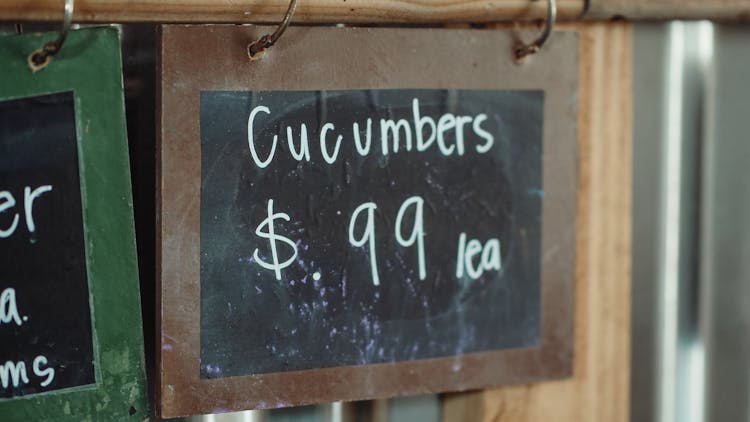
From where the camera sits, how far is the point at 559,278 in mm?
898

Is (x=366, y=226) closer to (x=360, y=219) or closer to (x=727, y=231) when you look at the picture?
(x=360, y=219)

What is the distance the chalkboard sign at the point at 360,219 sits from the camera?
756mm

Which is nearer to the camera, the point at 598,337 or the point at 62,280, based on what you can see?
the point at 62,280

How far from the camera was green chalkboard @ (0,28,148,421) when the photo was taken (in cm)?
71

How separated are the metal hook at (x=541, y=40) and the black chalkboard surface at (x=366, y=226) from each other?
42 millimetres

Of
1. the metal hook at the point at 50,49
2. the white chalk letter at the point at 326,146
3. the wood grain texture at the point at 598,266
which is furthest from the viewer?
the wood grain texture at the point at 598,266

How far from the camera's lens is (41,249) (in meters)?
0.72

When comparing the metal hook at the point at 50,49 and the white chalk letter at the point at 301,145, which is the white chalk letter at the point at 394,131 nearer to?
the white chalk letter at the point at 301,145

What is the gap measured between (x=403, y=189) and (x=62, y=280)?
30cm

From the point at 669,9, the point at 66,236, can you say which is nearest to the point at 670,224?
the point at 669,9

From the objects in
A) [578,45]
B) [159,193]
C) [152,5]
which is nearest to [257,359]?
[159,193]

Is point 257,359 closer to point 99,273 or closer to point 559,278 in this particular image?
point 99,273

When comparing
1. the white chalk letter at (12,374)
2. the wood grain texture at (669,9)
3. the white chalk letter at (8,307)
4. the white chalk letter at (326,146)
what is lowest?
the white chalk letter at (12,374)

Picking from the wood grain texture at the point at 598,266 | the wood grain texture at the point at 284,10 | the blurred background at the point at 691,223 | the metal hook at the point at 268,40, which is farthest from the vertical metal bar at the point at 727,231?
the metal hook at the point at 268,40
